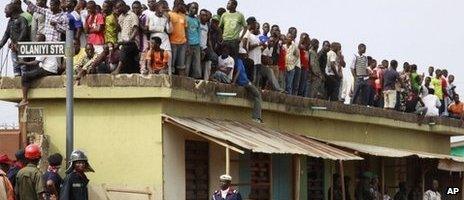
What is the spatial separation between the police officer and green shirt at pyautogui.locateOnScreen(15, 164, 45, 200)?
0.45 meters

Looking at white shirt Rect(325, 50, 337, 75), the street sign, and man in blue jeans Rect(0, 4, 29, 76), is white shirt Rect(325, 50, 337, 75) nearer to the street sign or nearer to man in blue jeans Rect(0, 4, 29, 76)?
man in blue jeans Rect(0, 4, 29, 76)

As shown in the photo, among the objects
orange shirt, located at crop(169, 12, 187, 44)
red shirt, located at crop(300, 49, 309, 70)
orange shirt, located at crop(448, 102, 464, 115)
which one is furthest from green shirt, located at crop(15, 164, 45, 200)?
orange shirt, located at crop(448, 102, 464, 115)

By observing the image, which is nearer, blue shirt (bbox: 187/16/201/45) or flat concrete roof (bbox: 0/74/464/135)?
flat concrete roof (bbox: 0/74/464/135)

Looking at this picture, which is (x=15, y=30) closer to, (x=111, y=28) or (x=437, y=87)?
(x=111, y=28)

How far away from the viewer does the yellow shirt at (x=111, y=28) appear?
18734 mm

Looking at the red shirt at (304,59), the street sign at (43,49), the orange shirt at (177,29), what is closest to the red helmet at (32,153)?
the street sign at (43,49)

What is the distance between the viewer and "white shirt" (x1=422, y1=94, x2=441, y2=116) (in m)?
28.6

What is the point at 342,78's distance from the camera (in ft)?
81.8

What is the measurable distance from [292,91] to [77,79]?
5.64m

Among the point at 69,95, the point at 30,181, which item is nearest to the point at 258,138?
the point at 30,181

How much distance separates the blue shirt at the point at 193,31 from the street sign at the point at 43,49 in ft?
14.7

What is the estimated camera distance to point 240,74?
67.1 ft

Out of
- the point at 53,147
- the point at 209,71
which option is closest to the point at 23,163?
the point at 53,147

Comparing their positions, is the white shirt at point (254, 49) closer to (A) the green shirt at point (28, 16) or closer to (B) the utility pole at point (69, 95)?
(A) the green shirt at point (28, 16)
